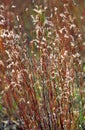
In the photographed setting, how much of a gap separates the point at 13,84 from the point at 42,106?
0.27m

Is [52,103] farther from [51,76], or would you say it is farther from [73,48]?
[73,48]

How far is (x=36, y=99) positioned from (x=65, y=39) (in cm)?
54

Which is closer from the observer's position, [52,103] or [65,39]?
[52,103]

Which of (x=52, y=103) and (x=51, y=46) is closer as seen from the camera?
(x=52, y=103)

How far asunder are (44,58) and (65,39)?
388 mm

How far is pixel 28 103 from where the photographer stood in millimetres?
2855

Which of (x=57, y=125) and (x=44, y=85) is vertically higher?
(x=44, y=85)

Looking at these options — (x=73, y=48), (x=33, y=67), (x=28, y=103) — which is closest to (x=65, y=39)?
(x=73, y=48)

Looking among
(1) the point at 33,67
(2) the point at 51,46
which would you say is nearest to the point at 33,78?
(1) the point at 33,67

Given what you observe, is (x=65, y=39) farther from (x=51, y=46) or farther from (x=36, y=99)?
(x=36, y=99)

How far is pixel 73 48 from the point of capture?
10.1 ft

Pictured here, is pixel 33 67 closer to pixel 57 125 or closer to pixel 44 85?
pixel 44 85

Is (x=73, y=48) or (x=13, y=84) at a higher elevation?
(x=73, y=48)

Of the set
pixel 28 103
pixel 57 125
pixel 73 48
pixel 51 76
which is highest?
pixel 73 48
